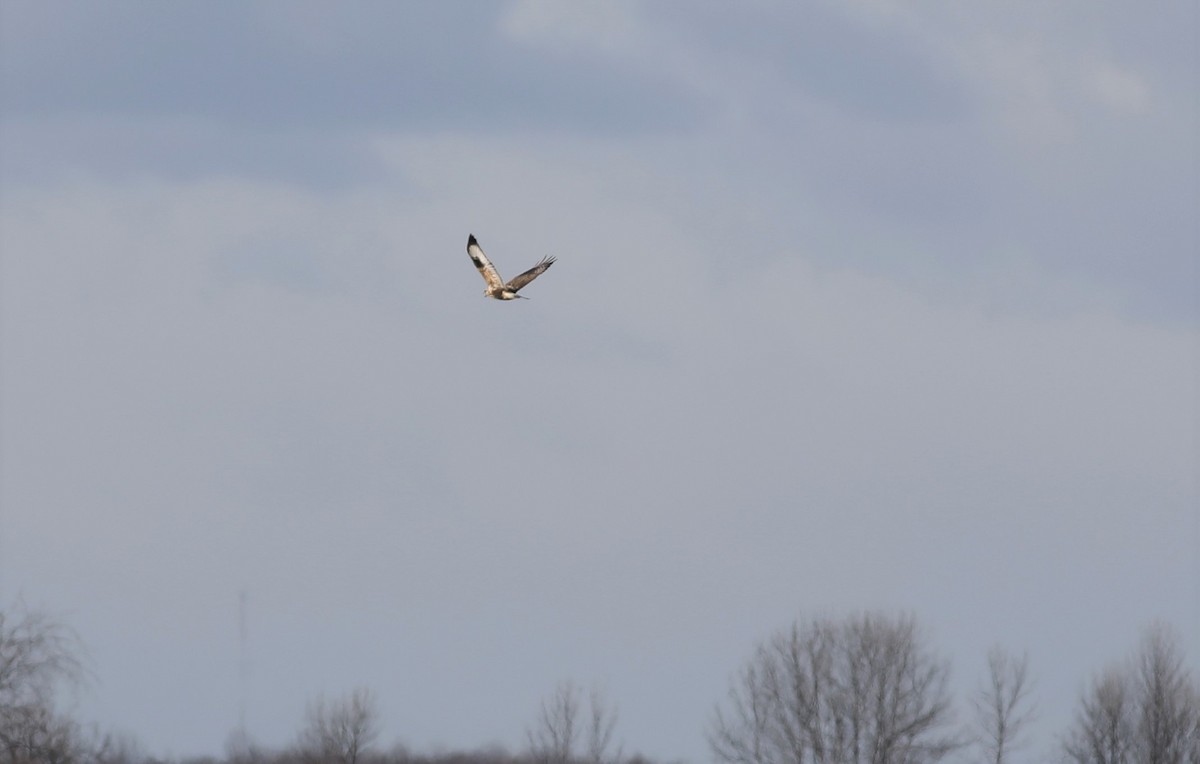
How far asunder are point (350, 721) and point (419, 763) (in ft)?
68.7

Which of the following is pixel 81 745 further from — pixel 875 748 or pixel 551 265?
pixel 875 748

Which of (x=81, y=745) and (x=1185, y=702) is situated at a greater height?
(x=1185, y=702)

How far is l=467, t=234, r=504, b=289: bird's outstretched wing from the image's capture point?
124 ft

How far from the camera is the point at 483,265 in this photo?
38.5m

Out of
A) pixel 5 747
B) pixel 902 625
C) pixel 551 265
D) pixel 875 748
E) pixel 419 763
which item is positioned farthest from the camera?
pixel 419 763

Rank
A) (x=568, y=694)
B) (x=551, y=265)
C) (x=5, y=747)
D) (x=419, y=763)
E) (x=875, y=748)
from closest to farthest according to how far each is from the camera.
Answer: (x=551, y=265) < (x=5, y=747) < (x=875, y=748) < (x=568, y=694) < (x=419, y=763)

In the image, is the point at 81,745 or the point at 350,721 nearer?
the point at 81,745

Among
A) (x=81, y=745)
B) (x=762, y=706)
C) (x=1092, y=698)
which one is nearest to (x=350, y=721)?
(x=762, y=706)

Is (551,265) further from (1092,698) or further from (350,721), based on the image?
(350,721)

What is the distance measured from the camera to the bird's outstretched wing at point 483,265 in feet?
124

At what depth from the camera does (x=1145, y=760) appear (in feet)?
236

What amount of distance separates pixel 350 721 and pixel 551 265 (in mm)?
49583

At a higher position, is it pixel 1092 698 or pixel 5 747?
pixel 1092 698

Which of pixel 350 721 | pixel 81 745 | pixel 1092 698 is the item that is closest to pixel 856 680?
pixel 1092 698
